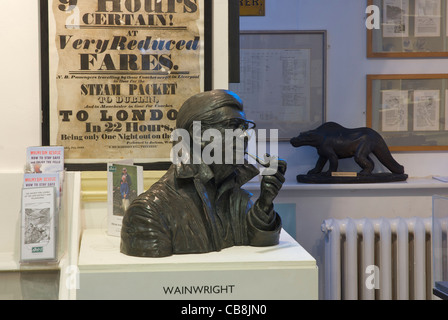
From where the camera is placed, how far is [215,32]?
6.73 ft

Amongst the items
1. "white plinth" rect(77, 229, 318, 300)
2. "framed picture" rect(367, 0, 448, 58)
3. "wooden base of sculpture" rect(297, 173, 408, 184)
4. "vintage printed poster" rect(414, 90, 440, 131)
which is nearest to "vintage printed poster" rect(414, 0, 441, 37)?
"framed picture" rect(367, 0, 448, 58)

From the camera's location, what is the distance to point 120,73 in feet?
6.59

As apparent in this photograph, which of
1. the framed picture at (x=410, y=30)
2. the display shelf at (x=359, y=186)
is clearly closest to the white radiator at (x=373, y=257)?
the display shelf at (x=359, y=186)

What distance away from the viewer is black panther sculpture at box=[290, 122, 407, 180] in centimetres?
297

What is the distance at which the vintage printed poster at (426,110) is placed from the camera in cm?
316

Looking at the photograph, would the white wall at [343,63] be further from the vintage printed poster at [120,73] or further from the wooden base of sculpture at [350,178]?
the vintage printed poster at [120,73]

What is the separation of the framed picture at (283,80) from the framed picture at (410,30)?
0.32m

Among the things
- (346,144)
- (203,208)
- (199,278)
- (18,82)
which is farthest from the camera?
(346,144)

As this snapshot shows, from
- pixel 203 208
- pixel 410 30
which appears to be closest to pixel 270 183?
pixel 203 208

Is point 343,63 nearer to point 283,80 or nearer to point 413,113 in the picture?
point 283,80

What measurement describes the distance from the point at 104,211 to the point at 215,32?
0.77 m

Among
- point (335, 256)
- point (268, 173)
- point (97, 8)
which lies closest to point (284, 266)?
point (268, 173)

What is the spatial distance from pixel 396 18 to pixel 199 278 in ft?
Answer: 7.11

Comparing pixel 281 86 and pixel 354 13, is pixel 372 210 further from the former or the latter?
pixel 354 13
